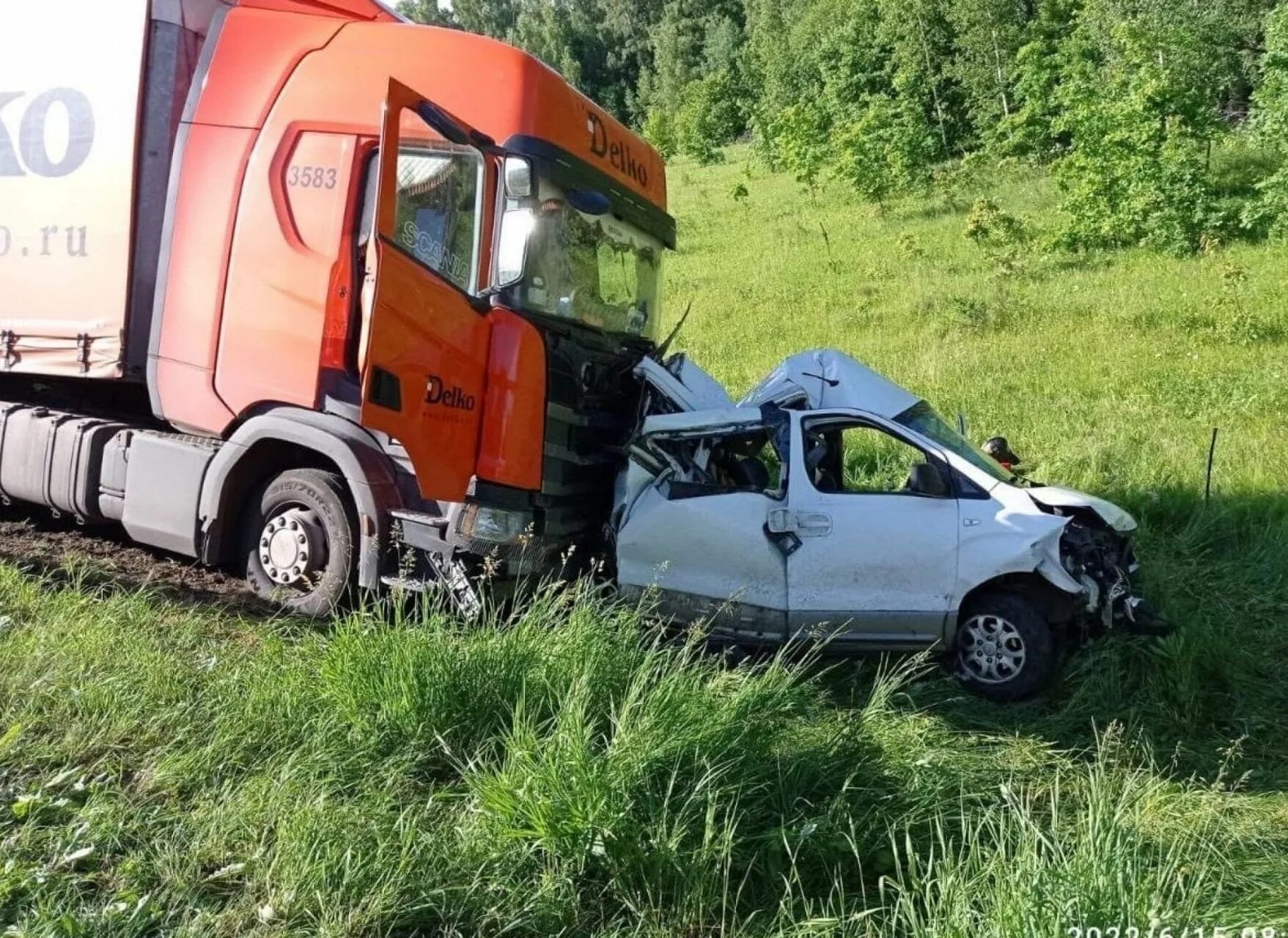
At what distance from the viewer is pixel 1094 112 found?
52.7 feet

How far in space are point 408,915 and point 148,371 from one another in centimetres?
445

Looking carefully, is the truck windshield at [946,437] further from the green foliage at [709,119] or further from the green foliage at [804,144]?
the green foliage at [709,119]

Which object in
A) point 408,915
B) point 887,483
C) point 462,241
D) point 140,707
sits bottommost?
point 408,915

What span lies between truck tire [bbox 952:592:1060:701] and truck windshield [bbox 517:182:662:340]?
2928mm

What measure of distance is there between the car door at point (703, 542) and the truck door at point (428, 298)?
3.89 feet

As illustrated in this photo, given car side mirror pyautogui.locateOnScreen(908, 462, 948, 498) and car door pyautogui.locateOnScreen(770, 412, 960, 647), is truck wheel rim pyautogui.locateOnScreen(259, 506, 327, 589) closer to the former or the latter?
car door pyautogui.locateOnScreen(770, 412, 960, 647)

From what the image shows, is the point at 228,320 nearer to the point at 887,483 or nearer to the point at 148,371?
the point at 148,371

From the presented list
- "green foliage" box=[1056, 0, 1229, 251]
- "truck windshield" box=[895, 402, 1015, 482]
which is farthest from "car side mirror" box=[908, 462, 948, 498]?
"green foliage" box=[1056, 0, 1229, 251]

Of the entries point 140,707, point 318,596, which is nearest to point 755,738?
point 140,707

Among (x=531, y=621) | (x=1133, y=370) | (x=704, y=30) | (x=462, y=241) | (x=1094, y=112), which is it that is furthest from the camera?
(x=704, y=30)

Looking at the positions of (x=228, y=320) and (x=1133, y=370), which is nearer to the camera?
(x=228, y=320)

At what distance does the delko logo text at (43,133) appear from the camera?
5977 mm

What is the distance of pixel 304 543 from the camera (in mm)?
5445

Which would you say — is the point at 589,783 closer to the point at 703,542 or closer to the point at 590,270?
the point at 703,542
